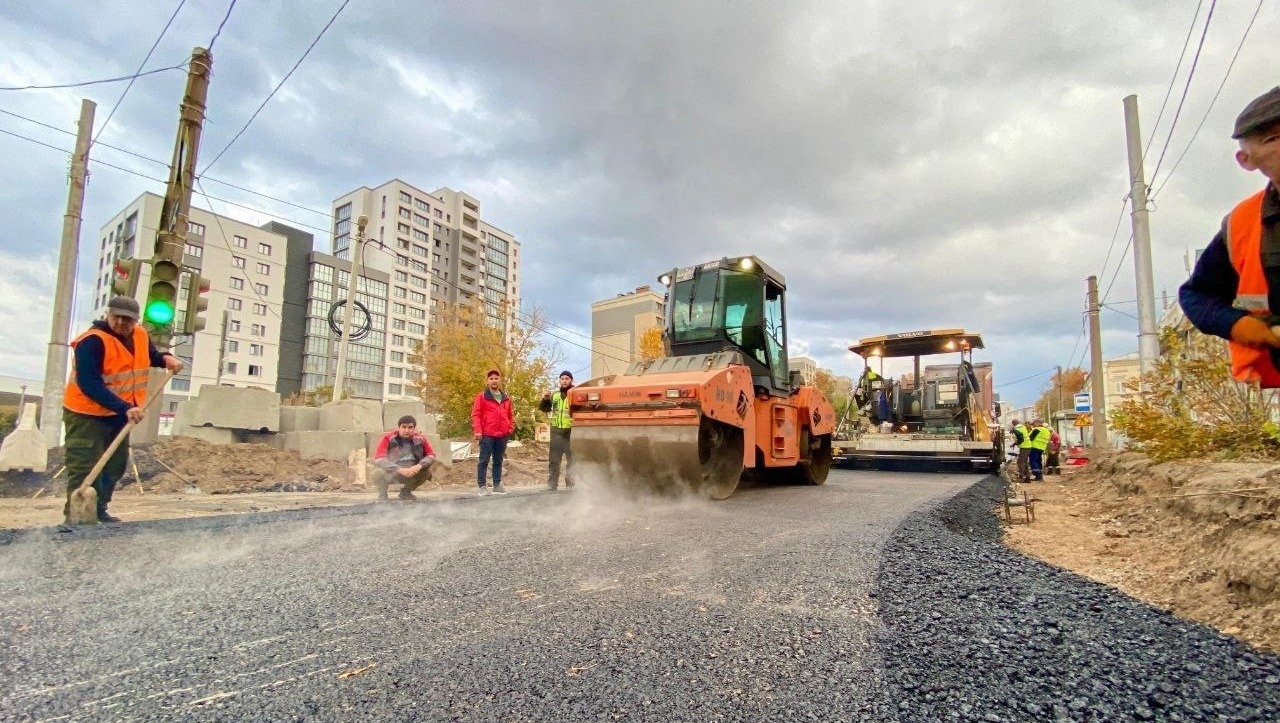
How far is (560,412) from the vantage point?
26.8ft

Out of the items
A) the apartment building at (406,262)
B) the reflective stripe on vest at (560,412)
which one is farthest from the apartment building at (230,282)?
the reflective stripe on vest at (560,412)

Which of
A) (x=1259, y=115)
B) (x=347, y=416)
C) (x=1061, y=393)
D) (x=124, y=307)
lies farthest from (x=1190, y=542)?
(x=1061, y=393)

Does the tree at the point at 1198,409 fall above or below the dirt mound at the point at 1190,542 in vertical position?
above

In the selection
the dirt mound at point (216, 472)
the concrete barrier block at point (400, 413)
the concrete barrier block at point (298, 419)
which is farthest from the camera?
the concrete barrier block at point (400, 413)

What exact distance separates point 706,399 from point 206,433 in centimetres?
869

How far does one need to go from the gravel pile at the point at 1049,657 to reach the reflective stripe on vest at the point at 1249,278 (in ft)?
2.69

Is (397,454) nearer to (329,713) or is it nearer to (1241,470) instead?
(329,713)

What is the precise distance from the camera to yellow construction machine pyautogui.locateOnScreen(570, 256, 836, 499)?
5.74 metres

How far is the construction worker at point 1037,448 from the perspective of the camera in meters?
12.7

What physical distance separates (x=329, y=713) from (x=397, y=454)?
5.87 metres

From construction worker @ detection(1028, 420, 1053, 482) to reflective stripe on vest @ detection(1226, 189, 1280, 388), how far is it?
12.7 meters

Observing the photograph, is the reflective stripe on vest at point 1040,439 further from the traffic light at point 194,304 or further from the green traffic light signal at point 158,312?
the green traffic light signal at point 158,312

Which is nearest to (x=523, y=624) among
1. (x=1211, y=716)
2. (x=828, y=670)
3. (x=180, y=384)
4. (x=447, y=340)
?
(x=828, y=670)

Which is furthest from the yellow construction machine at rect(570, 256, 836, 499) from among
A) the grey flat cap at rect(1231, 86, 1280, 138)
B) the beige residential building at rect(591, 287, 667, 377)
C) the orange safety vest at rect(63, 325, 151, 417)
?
the beige residential building at rect(591, 287, 667, 377)
